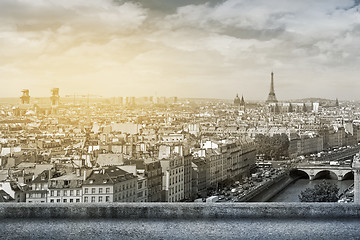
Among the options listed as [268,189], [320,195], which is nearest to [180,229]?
[320,195]

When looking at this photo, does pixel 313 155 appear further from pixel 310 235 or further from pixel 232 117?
pixel 310 235

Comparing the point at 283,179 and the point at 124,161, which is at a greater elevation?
the point at 124,161

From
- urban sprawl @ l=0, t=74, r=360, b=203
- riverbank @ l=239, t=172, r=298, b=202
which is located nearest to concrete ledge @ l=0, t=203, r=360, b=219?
urban sprawl @ l=0, t=74, r=360, b=203

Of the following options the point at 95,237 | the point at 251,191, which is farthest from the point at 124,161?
the point at 95,237

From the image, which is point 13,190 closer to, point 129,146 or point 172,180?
point 172,180

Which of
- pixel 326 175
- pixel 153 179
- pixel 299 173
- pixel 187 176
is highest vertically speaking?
pixel 153 179

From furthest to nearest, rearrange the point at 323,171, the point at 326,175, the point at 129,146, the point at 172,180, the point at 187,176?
the point at 326,175
the point at 323,171
the point at 129,146
the point at 187,176
the point at 172,180

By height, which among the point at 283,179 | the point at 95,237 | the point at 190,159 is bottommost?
the point at 283,179

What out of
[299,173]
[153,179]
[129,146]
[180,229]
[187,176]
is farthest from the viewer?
[299,173]
